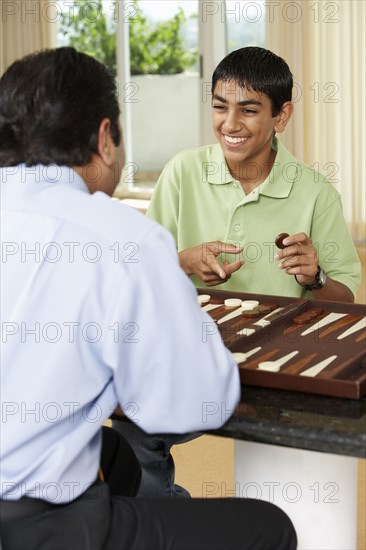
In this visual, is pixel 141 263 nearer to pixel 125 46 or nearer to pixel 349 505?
pixel 349 505

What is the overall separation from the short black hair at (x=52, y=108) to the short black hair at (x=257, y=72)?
1.03 metres

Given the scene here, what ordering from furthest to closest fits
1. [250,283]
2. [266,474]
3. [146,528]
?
[250,283] → [266,474] → [146,528]

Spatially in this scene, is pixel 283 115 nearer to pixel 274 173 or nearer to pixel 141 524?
Answer: pixel 274 173

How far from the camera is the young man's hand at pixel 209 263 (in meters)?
2.36

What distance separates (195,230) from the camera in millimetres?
2721

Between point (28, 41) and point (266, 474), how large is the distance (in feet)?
23.0

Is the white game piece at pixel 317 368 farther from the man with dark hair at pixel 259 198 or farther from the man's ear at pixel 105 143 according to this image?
the man with dark hair at pixel 259 198

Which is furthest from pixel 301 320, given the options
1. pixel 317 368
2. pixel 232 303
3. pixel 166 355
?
pixel 166 355

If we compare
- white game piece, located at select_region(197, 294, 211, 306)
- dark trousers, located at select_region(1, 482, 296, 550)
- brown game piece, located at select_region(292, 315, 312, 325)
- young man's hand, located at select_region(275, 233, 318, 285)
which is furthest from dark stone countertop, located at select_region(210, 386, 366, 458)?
young man's hand, located at select_region(275, 233, 318, 285)

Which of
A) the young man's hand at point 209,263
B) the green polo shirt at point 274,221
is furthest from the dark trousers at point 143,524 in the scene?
the green polo shirt at point 274,221

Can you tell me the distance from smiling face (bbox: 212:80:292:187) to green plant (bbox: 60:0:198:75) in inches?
229

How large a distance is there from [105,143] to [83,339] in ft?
1.22

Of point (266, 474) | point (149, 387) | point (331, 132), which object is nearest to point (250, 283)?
point (266, 474)

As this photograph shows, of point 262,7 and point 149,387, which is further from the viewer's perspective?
point 262,7
